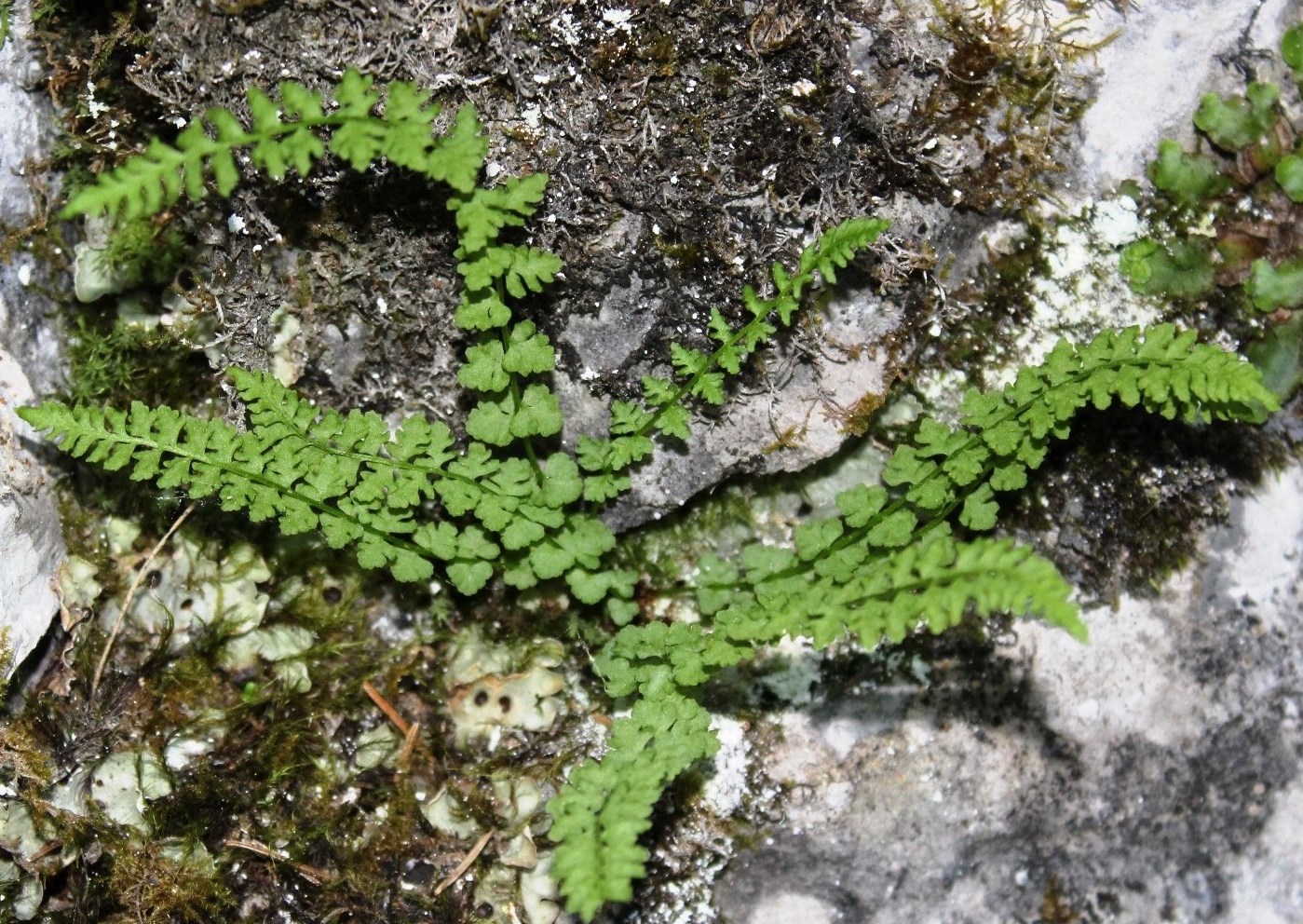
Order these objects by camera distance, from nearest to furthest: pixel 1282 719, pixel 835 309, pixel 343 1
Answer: pixel 343 1, pixel 835 309, pixel 1282 719

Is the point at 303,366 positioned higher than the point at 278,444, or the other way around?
the point at 303,366

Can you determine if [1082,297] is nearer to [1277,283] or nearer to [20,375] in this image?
[1277,283]

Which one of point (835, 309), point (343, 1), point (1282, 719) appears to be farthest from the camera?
point (1282, 719)

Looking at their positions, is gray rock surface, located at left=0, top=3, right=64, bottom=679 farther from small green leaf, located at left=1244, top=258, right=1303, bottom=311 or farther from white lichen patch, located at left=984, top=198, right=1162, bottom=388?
small green leaf, located at left=1244, top=258, right=1303, bottom=311

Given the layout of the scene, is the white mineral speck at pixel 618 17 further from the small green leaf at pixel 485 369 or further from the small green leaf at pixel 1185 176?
the small green leaf at pixel 1185 176

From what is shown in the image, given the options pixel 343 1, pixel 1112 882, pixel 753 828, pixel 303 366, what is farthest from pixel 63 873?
pixel 1112 882

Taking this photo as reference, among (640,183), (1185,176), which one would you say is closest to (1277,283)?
(1185,176)

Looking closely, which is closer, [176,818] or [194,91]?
[194,91]

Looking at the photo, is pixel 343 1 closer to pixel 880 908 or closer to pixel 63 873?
pixel 63 873
